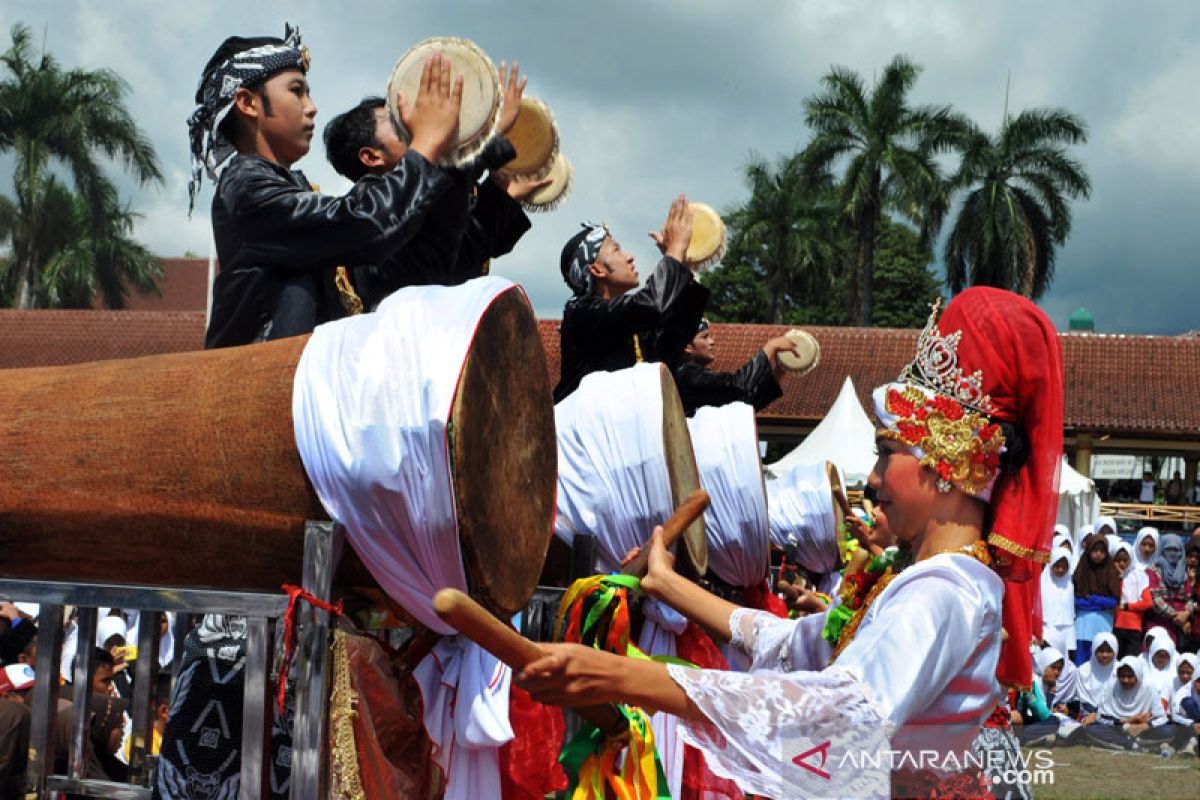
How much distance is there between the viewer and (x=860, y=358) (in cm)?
3141

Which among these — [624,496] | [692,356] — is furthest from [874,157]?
[624,496]

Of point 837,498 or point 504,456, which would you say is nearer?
point 504,456

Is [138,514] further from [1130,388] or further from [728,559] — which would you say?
[1130,388]

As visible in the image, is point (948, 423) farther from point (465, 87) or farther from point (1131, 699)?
point (1131, 699)

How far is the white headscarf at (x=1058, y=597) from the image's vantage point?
14172mm

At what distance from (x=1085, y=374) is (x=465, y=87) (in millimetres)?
30632

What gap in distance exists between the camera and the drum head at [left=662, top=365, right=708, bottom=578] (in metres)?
4.37

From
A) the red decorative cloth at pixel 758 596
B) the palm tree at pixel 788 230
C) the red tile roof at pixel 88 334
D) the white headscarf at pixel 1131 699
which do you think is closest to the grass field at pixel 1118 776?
the white headscarf at pixel 1131 699

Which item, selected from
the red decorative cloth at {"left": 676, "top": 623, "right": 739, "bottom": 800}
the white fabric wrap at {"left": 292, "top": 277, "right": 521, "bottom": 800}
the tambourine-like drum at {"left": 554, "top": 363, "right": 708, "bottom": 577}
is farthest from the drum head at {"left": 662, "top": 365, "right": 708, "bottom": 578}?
the white fabric wrap at {"left": 292, "top": 277, "right": 521, "bottom": 800}

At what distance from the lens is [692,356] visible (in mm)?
7223

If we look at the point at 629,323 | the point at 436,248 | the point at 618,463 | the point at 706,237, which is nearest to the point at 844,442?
the point at 706,237

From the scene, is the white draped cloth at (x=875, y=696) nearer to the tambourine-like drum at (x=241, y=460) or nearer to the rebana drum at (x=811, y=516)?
the tambourine-like drum at (x=241, y=460)

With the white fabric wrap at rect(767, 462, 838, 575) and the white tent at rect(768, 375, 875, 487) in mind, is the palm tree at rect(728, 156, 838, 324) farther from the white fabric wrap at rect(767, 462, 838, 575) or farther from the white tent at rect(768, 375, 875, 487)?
the white fabric wrap at rect(767, 462, 838, 575)

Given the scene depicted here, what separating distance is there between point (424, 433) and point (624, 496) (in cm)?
194
